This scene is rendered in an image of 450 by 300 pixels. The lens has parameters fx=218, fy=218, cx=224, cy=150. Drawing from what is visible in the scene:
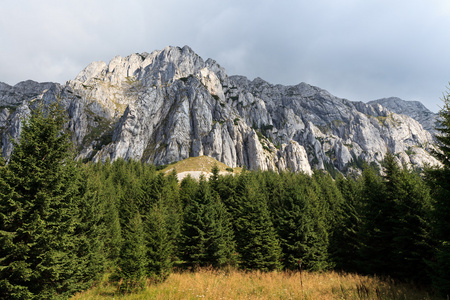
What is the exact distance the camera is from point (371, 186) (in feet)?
68.1

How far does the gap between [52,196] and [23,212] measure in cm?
125

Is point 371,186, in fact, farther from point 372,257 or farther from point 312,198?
point 312,198

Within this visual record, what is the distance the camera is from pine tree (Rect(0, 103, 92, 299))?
9102 millimetres

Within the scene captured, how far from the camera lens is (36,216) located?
9.70m

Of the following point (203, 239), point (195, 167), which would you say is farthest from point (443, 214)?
point (195, 167)

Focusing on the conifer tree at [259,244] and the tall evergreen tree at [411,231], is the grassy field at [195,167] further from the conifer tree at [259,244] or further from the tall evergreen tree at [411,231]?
the tall evergreen tree at [411,231]

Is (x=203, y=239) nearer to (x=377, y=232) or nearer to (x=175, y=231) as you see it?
(x=175, y=231)

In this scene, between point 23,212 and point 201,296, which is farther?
point 201,296

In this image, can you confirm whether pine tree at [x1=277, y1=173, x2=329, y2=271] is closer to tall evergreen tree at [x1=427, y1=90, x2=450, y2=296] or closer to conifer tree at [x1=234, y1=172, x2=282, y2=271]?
conifer tree at [x1=234, y1=172, x2=282, y2=271]

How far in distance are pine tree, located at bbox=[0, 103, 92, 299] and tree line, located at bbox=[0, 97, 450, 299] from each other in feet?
0.15

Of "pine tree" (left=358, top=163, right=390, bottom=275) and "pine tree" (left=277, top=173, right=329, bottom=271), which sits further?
"pine tree" (left=277, top=173, right=329, bottom=271)

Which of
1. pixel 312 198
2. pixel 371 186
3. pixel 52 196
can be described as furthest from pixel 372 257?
pixel 52 196

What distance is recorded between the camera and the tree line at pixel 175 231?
9703 millimetres

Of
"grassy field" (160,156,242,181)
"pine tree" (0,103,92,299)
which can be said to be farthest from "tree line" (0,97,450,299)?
"grassy field" (160,156,242,181)
